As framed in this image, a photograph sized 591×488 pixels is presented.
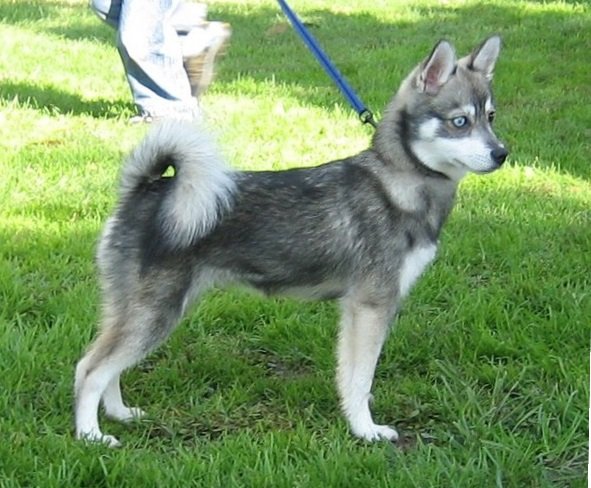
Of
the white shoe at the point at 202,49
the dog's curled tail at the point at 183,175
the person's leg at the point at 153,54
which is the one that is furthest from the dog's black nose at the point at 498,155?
the white shoe at the point at 202,49

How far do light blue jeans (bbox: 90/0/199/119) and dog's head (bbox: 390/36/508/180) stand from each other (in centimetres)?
321

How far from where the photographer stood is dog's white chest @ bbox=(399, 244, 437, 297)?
11.3ft

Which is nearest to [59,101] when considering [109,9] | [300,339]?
[109,9]

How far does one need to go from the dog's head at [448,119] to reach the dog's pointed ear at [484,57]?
0.08 meters

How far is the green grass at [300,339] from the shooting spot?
10.2 ft

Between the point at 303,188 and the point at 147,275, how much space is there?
0.60 metres

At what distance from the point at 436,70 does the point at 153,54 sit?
346 centimetres

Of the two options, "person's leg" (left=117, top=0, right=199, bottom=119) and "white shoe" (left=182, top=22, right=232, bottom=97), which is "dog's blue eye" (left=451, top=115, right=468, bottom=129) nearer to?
"person's leg" (left=117, top=0, right=199, bottom=119)

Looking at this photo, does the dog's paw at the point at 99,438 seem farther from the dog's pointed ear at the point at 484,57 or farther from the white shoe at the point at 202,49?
the white shoe at the point at 202,49

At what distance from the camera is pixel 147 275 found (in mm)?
3248

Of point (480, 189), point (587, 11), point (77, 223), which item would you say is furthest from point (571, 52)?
point (77, 223)

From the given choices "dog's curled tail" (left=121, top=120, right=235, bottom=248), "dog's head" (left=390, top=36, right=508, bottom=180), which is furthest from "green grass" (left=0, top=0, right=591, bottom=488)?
"dog's head" (left=390, top=36, right=508, bottom=180)

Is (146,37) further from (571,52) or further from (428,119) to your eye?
(571,52)

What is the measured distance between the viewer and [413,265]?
11.3ft
